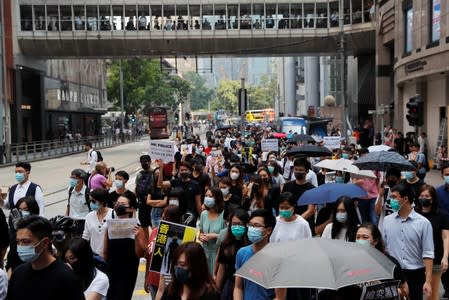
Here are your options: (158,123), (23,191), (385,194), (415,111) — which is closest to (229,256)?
(385,194)

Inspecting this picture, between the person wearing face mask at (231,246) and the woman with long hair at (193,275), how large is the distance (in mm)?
1316

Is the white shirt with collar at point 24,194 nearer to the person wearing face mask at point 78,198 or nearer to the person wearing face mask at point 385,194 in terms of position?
the person wearing face mask at point 78,198

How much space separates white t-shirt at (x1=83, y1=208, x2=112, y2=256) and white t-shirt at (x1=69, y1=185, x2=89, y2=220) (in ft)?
7.34

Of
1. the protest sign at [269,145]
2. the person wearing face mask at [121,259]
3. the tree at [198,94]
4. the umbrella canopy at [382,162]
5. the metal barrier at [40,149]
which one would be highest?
the tree at [198,94]

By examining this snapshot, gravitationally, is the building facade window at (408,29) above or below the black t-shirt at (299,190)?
above

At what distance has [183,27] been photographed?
49.8 metres

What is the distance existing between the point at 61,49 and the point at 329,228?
46.1 meters

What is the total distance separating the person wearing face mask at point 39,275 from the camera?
418 centimetres

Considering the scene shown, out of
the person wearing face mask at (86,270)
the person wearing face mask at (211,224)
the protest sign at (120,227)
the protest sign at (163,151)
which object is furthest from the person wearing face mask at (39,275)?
Result: the protest sign at (163,151)

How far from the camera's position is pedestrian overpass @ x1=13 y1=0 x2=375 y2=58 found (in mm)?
48938

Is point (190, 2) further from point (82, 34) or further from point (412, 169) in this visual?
point (412, 169)

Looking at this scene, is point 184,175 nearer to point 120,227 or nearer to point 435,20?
point 120,227

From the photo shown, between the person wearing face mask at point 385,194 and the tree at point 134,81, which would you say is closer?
the person wearing face mask at point 385,194

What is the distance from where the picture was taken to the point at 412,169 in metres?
9.39
